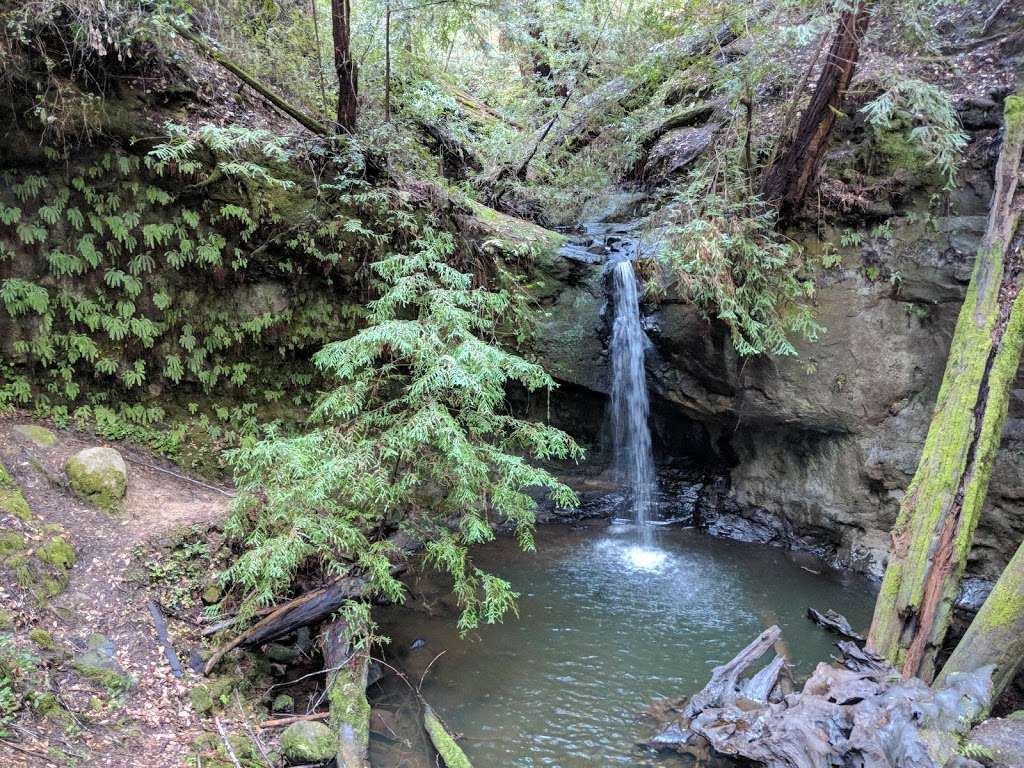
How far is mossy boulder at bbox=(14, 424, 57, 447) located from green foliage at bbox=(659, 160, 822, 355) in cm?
710

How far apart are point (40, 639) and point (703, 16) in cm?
1071

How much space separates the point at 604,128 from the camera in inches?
416

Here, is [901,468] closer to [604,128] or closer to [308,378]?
[604,128]

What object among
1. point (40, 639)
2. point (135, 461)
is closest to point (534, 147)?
point (135, 461)

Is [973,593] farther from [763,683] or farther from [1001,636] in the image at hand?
[763,683]

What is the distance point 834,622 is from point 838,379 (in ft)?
10.3

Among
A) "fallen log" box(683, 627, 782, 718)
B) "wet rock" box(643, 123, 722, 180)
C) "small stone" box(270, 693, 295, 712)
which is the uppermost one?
"wet rock" box(643, 123, 722, 180)

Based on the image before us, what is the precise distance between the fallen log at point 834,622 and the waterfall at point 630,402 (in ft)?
8.69

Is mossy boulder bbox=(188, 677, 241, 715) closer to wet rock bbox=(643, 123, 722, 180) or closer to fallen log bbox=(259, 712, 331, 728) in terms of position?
fallen log bbox=(259, 712, 331, 728)

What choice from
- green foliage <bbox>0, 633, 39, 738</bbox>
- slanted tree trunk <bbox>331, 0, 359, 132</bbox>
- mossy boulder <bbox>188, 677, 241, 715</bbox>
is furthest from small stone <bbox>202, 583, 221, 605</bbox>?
slanted tree trunk <bbox>331, 0, 359, 132</bbox>

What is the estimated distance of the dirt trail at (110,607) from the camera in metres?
3.54

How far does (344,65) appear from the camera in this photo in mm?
7441

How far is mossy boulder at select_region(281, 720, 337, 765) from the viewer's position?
405 cm

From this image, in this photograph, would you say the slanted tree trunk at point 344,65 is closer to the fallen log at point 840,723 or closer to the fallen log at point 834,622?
the fallen log at point 840,723
